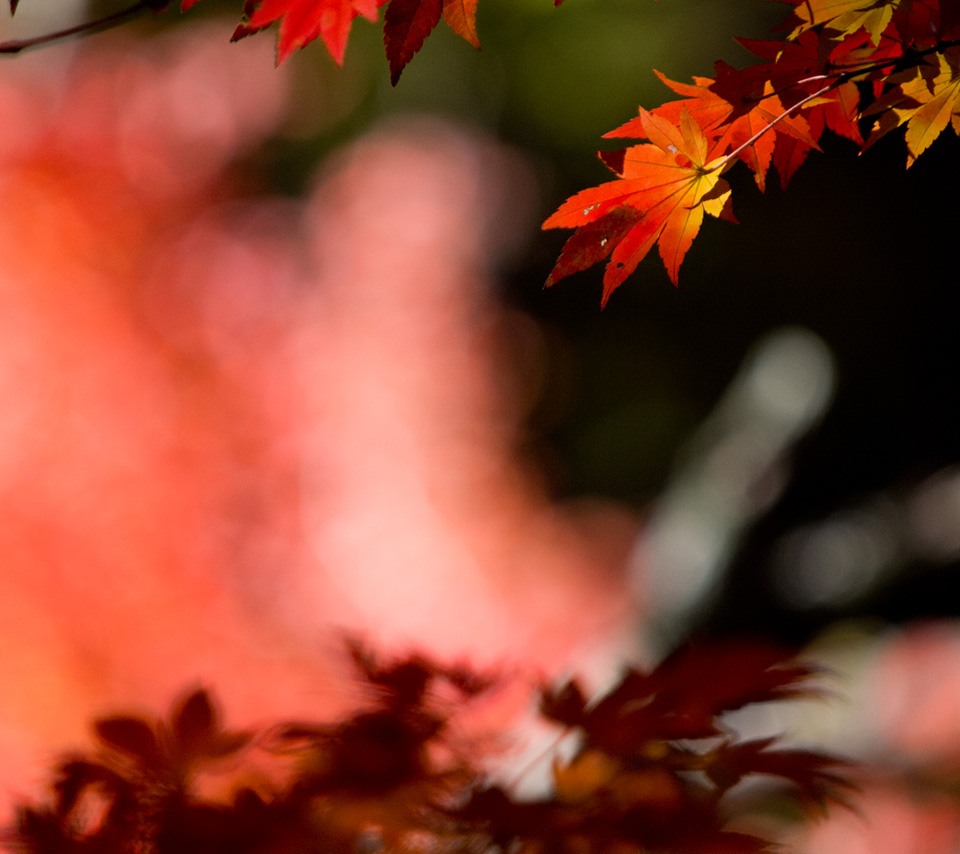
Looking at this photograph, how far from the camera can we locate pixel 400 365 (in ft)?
11.7

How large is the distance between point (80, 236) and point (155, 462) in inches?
47.0

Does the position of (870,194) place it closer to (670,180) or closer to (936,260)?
(936,260)

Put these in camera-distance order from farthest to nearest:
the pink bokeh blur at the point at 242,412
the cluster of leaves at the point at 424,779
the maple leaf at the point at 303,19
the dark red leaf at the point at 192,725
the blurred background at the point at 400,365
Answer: the pink bokeh blur at the point at 242,412 < the blurred background at the point at 400,365 < the dark red leaf at the point at 192,725 < the cluster of leaves at the point at 424,779 < the maple leaf at the point at 303,19

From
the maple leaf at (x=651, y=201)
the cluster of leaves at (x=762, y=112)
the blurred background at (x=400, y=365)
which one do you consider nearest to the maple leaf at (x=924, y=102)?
the cluster of leaves at (x=762, y=112)

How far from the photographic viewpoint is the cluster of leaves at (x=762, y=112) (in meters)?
0.52

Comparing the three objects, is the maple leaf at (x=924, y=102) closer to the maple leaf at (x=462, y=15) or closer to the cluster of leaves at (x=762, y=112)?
the cluster of leaves at (x=762, y=112)

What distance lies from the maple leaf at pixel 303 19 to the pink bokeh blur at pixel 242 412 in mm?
2453

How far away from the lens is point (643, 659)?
162 cm

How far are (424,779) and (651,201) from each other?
2.00 ft

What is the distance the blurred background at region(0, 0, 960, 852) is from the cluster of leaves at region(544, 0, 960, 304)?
1430 millimetres

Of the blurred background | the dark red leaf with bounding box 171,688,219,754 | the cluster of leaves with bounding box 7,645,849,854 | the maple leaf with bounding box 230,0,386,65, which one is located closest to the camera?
the maple leaf with bounding box 230,0,386,65

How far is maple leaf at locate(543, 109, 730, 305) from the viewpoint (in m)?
0.53

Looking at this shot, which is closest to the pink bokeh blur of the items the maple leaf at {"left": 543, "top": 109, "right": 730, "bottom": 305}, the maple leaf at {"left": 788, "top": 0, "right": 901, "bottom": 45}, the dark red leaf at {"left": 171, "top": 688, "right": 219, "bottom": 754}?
the dark red leaf at {"left": 171, "top": 688, "right": 219, "bottom": 754}

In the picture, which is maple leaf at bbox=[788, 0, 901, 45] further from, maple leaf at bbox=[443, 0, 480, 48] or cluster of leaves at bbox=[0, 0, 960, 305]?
maple leaf at bbox=[443, 0, 480, 48]
